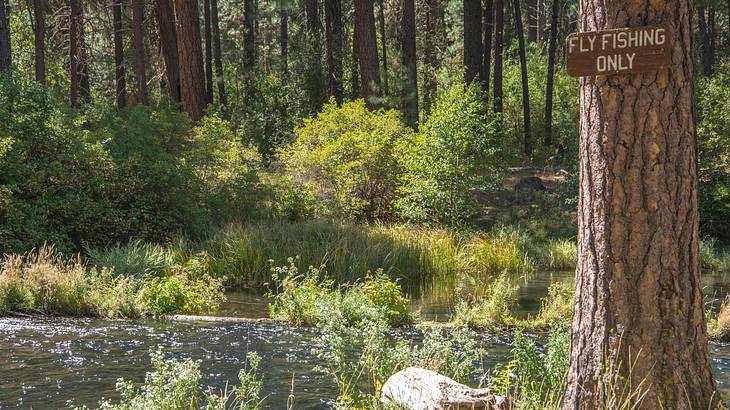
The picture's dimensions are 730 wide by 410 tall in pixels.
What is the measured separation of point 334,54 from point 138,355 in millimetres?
22206

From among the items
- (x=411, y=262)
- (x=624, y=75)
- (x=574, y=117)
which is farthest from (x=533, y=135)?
(x=624, y=75)

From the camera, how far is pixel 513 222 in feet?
65.0

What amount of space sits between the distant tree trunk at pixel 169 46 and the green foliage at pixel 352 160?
176 inches

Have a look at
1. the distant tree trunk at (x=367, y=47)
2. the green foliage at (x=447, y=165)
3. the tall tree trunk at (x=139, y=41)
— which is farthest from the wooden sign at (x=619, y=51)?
the tall tree trunk at (x=139, y=41)

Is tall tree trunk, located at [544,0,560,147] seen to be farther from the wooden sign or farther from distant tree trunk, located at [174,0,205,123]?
the wooden sign

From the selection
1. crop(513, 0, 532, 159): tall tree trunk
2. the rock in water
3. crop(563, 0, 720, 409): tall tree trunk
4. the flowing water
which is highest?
crop(513, 0, 532, 159): tall tree trunk

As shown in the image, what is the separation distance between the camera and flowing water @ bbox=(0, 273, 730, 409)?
680cm

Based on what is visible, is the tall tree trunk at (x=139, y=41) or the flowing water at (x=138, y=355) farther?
the tall tree trunk at (x=139, y=41)

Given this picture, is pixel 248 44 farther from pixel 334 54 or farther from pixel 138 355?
pixel 138 355

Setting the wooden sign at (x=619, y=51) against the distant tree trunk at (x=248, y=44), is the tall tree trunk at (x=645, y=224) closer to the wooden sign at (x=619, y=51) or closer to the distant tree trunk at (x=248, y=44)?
the wooden sign at (x=619, y=51)

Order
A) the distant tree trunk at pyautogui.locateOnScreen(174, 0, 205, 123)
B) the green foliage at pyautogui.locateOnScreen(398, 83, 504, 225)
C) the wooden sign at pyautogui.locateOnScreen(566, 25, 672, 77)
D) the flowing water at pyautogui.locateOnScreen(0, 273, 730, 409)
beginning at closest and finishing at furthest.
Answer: the wooden sign at pyautogui.locateOnScreen(566, 25, 672, 77) → the flowing water at pyautogui.locateOnScreen(0, 273, 730, 409) → the green foliage at pyautogui.locateOnScreen(398, 83, 504, 225) → the distant tree trunk at pyautogui.locateOnScreen(174, 0, 205, 123)

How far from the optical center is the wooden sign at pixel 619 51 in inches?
161

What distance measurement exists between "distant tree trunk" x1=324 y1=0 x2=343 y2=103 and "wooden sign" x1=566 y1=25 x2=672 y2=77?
79.4 feet

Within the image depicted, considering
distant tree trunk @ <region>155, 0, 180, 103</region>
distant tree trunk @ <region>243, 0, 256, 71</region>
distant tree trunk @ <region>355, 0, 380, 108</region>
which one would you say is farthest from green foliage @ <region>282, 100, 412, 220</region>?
distant tree trunk @ <region>243, 0, 256, 71</region>
